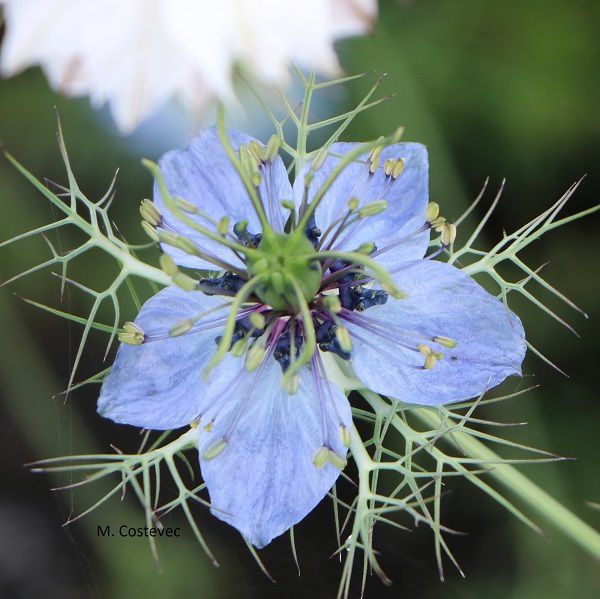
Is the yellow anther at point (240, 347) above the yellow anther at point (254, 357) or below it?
above

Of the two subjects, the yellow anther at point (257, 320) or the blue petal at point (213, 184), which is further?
the blue petal at point (213, 184)

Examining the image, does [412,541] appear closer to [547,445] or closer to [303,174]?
[547,445]

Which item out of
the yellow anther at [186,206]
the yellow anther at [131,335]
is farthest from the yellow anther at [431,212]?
the yellow anther at [131,335]

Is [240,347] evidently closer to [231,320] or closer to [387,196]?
[231,320]

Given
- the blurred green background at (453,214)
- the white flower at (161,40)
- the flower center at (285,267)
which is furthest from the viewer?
the blurred green background at (453,214)

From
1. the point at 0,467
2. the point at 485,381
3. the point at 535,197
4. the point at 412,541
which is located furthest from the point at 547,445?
the point at 0,467

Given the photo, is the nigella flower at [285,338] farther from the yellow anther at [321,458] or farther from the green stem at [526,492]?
the green stem at [526,492]

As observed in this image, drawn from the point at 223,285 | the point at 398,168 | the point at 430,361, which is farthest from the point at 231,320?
the point at 398,168
